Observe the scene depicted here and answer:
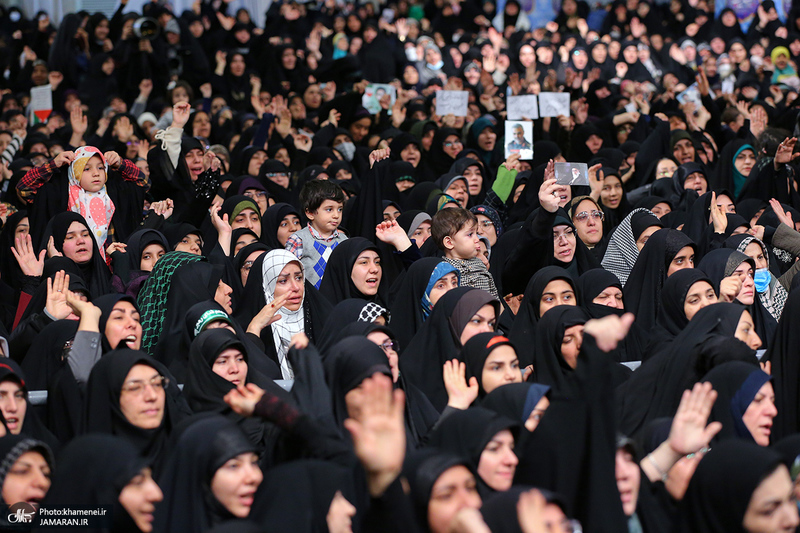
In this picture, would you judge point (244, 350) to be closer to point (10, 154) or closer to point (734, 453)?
point (734, 453)

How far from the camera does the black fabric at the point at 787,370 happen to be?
4.23m

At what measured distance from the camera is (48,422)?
414 centimetres

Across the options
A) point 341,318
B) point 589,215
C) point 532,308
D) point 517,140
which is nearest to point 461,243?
point 532,308

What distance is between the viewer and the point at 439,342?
4.67 meters

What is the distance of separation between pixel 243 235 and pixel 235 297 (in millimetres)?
771

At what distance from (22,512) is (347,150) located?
635 cm

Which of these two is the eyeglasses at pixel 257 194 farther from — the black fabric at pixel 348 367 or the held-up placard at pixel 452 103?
the black fabric at pixel 348 367

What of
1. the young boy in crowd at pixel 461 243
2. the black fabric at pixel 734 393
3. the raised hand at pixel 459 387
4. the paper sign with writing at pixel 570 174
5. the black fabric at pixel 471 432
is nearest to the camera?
the black fabric at pixel 471 432

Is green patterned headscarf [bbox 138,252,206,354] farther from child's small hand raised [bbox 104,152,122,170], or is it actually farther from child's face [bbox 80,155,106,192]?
child's small hand raised [bbox 104,152,122,170]

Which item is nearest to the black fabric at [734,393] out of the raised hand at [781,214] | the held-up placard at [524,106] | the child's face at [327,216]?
the child's face at [327,216]

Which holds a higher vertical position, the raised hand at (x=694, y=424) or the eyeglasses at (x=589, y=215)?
the eyeglasses at (x=589, y=215)

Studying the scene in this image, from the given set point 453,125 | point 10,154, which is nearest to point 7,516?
point 10,154

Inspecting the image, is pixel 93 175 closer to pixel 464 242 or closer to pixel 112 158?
pixel 112 158

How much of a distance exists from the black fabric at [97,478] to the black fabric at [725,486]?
1.73m
